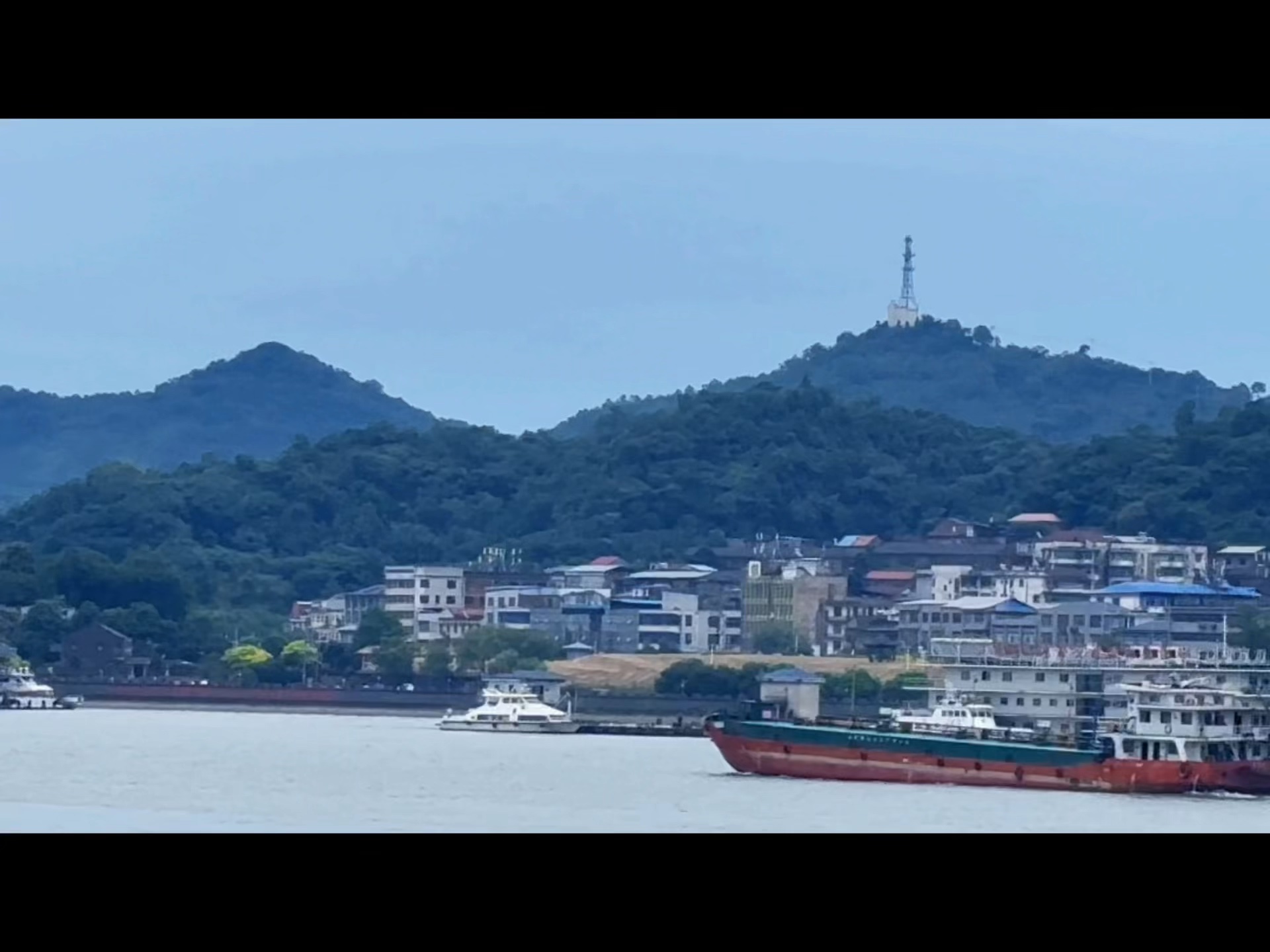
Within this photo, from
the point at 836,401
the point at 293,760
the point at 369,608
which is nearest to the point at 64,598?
the point at 369,608

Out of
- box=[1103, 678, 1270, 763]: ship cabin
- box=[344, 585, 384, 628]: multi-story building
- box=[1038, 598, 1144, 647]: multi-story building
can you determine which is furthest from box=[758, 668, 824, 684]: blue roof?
box=[344, 585, 384, 628]: multi-story building

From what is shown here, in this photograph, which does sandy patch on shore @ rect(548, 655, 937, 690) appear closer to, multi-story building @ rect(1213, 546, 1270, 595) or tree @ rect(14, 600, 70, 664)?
multi-story building @ rect(1213, 546, 1270, 595)

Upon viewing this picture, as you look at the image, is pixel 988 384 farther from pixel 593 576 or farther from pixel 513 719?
pixel 513 719

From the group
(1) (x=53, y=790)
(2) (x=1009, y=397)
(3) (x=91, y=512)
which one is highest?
(2) (x=1009, y=397)

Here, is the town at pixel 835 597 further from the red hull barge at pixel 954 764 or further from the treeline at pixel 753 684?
the red hull barge at pixel 954 764

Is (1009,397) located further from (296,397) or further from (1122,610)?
(1122,610)
